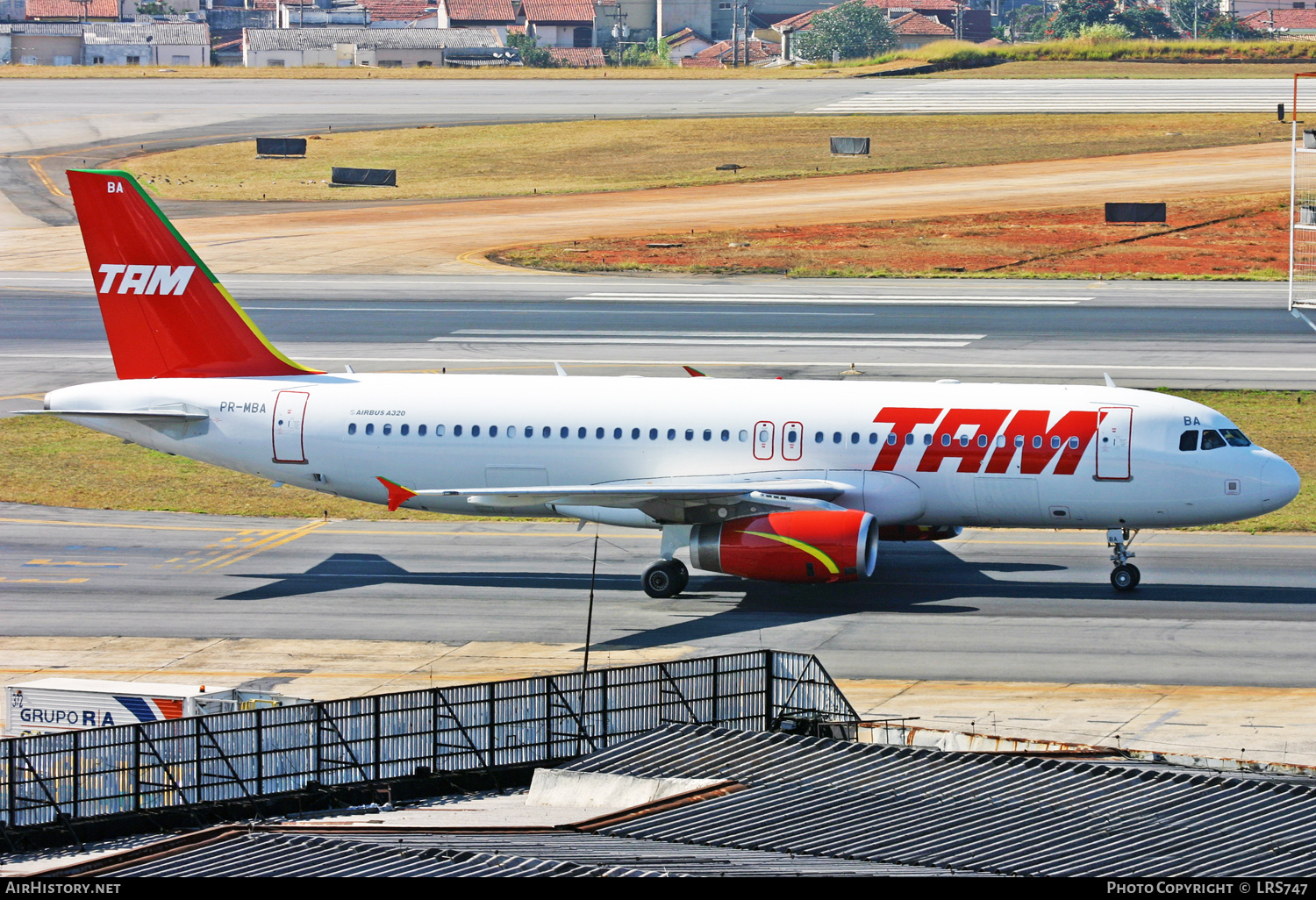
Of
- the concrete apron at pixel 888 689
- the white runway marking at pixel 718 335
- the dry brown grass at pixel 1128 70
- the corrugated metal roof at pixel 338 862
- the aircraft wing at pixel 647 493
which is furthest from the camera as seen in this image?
the dry brown grass at pixel 1128 70

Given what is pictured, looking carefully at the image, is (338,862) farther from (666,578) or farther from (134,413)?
(134,413)

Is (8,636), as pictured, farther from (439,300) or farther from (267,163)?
(267,163)

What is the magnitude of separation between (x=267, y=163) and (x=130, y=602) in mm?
93417

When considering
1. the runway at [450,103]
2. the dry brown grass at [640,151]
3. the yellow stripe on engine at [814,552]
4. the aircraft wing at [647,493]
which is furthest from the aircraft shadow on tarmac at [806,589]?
the runway at [450,103]

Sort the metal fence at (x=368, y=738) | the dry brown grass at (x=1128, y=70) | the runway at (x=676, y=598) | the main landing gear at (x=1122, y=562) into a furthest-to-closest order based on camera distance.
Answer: the dry brown grass at (x=1128, y=70), the main landing gear at (x=1122, y=562), the runway at (x=676, y=598), the metal fence at (x=368, y=738)

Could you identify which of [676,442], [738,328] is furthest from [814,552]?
[738,328]

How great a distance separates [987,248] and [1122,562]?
56962 millimetres

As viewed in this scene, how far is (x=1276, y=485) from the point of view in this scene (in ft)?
120

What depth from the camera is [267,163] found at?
125562 millimetres

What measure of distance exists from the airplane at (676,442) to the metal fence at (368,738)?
842cm

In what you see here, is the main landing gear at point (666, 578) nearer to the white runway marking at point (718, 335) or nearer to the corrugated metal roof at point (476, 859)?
the corrugated metal roof at point (476, 859)

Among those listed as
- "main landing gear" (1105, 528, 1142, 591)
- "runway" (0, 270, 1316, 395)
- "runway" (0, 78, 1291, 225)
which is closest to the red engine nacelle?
"main landing gear" (1105, 528, 1142, 591)

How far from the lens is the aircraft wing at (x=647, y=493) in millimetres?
36906

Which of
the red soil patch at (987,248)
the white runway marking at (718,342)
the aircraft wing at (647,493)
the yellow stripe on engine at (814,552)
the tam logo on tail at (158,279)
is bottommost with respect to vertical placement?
the yellow stripe on engine at (814,552)
